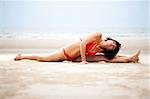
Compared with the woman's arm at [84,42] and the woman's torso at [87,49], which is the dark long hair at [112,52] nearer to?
the woman's torso at [87,49]

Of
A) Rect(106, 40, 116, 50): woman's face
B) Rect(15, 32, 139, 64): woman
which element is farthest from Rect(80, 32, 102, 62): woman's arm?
Rect(106, 40, 116, 50): woman's face

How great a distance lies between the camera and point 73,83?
2.85 m

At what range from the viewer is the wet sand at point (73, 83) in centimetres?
236

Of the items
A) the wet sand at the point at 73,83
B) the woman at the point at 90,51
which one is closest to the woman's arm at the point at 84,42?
the woman at the point at 90,51

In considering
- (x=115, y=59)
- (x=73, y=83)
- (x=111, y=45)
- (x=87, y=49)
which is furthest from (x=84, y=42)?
(x=73, y=83)

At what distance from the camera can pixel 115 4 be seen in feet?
28.8

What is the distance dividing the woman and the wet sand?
0.56m

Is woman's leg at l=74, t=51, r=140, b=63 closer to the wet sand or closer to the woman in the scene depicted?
the woman

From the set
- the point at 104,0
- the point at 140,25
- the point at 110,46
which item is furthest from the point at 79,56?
the point at 140,25

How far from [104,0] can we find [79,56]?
4.36 m

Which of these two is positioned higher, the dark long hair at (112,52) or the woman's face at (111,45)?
the woman's face at (111,45)

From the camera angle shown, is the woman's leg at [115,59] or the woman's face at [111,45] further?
the woman's leg at [115,59]

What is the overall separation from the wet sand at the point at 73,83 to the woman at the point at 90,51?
56cm

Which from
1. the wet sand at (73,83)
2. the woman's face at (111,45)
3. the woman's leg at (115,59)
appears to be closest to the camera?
the wet sand at (73,83)
